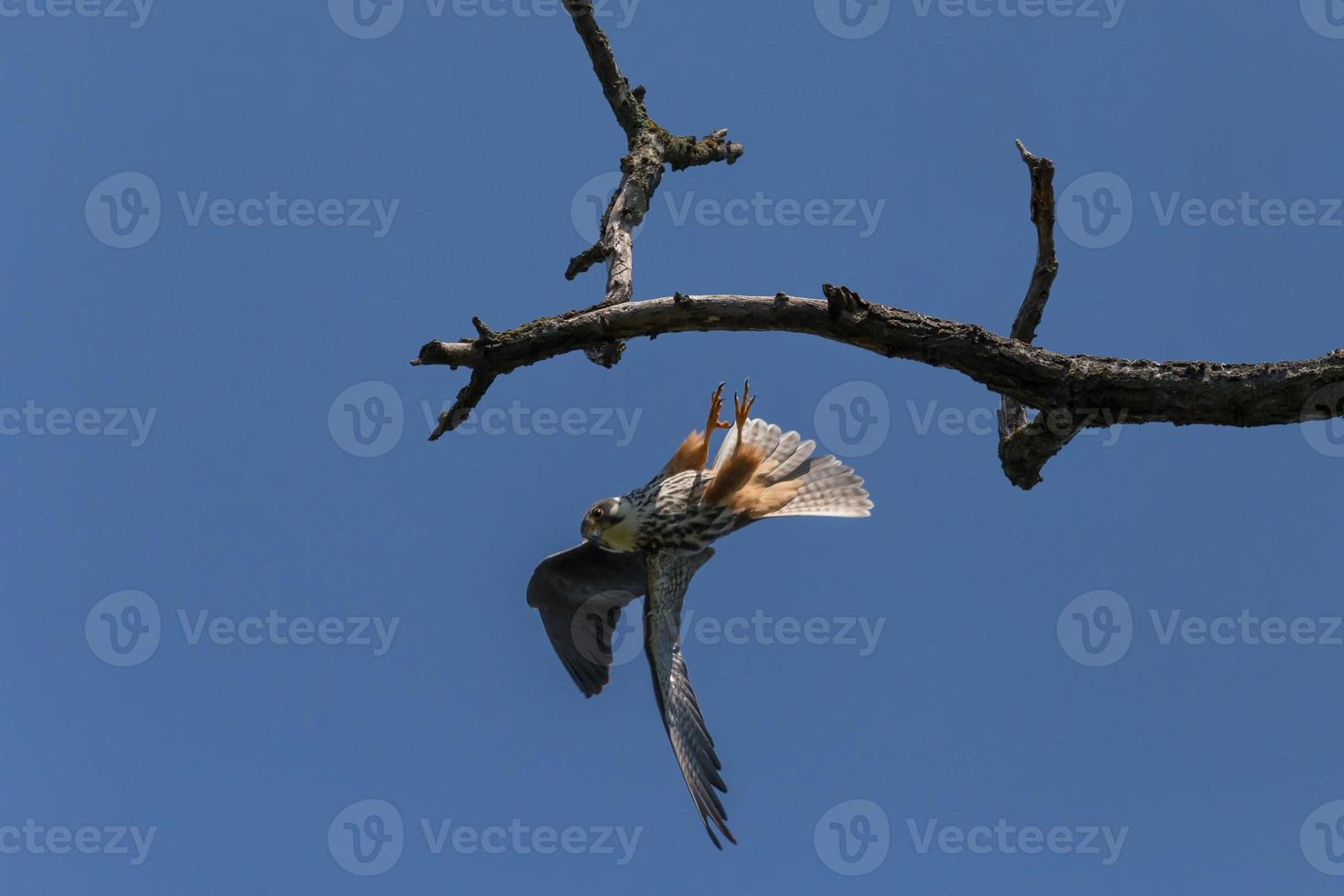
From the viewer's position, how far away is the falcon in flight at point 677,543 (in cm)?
749

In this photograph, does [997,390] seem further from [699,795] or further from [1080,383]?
[699,795]

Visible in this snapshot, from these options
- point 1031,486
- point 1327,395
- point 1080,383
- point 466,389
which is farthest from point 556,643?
point 1327,395

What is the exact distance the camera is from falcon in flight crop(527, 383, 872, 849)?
7492 mm

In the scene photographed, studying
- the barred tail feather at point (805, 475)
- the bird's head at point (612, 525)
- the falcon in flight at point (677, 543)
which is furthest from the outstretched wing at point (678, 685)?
the barred tail feather at point (805, 475)

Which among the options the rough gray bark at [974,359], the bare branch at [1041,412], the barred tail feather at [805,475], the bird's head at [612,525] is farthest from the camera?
the barred tail feather at [805,475]

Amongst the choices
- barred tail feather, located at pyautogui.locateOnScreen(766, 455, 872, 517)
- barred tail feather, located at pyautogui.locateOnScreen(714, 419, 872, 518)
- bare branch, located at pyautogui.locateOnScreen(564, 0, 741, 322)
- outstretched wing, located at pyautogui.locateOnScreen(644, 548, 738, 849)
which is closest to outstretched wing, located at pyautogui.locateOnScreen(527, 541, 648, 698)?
outstretched wing, located at pyautogui.locateOnScreen(644, 548, 738, 849)

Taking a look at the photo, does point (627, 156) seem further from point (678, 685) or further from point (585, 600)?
point (678, 685)

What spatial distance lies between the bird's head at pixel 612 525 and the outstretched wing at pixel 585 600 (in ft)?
1.28

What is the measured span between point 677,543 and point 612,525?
461mm

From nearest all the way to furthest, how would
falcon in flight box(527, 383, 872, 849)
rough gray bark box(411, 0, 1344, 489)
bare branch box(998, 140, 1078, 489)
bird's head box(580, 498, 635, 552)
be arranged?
1. rough gray bark box(411, 0, 1344, 489)
2. bare branch box(998, 140, 1078, 489)
3. falcon in flight box(527, 383, 872, 849)
4. bird's head box(580, 498, 635, 552)

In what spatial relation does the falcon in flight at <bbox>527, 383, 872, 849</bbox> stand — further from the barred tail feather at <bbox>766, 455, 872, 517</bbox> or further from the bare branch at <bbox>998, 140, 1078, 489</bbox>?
the bare branch at <bbox>998, 140, 1078, 489</bbox>

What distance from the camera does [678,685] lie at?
7.55m

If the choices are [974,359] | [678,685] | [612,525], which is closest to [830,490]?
[612,525]

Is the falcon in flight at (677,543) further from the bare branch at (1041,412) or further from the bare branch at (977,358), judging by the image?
the bare branch at (977,358)
